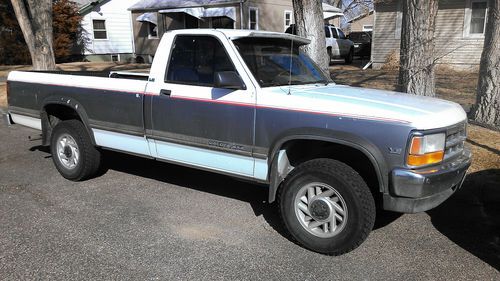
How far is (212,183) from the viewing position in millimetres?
5750

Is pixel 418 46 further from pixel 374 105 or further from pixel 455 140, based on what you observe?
pixel 374 105

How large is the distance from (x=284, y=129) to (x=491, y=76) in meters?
5.20

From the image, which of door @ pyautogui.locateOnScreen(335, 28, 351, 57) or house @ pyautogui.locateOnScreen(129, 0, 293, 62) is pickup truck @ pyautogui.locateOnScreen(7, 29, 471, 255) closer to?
house @ pyautogui.locateOnScreen(129, 0, 293, 62)

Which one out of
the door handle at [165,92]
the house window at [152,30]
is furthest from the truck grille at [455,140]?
the house window at [152,30]

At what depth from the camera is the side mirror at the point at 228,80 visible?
13.4ft

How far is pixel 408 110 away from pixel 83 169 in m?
3.94

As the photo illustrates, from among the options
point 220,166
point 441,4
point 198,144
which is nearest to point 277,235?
point 220,166

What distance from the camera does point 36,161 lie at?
22.2 ft

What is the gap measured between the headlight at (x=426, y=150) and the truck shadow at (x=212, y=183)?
3.83 ft

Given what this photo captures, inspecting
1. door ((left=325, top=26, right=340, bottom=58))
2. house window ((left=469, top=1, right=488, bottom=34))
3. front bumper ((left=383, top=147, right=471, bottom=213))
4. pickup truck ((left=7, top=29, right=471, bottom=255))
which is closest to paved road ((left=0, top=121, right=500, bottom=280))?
pickup truck ((left=7, top=29, right=471, bottom=255))

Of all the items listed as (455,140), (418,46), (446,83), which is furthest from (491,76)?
(446,83)

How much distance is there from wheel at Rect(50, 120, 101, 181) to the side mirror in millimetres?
→ 2228

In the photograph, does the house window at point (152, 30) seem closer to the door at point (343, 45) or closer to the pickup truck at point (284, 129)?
the door at point (343, 45)

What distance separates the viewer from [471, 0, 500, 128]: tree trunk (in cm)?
738
